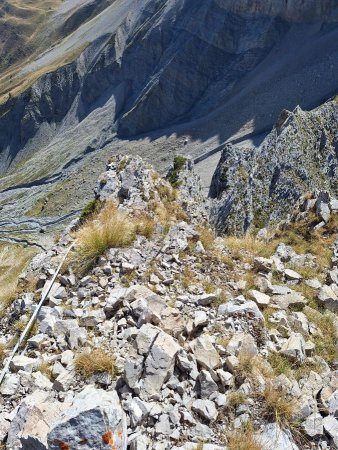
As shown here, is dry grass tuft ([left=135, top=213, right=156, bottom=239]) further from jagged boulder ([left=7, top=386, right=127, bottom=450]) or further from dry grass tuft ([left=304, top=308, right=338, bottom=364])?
jagged boulder ([left=7, top=386, right=127, bottom=450])

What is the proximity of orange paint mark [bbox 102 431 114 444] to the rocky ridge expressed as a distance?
1 cm

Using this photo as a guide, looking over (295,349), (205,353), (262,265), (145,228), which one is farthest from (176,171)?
(205,353)

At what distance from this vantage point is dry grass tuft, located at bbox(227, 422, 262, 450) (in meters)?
6.05

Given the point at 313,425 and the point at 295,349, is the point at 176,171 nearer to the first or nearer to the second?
the point at 295,349

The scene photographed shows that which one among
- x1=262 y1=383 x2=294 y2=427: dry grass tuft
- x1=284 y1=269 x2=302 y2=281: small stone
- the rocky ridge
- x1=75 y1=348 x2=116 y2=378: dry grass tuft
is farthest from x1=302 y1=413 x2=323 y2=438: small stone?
x1=284 y1=269 x2=302 y2=281: small stone

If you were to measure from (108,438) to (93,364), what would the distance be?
5.62 feet

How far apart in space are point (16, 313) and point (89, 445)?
15.3 ft

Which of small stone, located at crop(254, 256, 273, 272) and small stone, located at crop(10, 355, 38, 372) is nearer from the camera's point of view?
small stone, located at crop(10, 355, 38, 372)

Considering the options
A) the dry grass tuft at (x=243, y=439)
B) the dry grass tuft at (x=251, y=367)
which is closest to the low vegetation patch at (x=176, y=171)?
the dry grass tuft at (x=251, y=367)

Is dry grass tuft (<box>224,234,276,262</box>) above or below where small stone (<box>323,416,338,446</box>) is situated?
below

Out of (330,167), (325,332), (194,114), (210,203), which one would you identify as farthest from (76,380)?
(194,114)

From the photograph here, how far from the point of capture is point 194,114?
117562 millimetres

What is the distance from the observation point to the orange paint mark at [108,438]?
5.52 meters

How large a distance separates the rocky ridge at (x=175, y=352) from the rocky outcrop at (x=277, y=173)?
19.7 m
